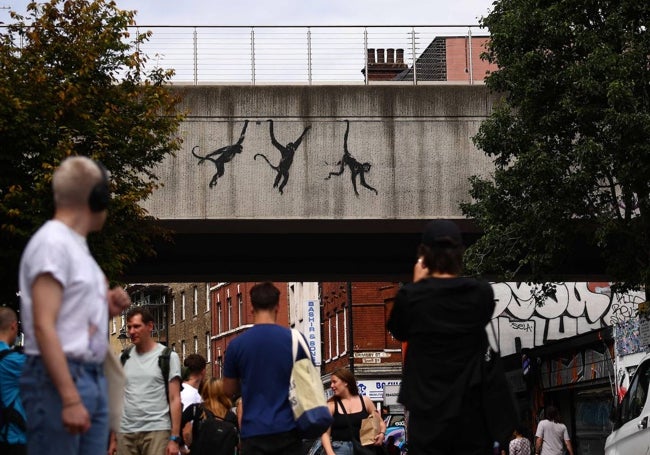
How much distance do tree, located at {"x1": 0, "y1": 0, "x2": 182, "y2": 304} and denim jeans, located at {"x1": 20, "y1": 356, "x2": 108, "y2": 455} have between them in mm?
13043

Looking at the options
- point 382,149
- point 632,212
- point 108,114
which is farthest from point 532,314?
point 108,114

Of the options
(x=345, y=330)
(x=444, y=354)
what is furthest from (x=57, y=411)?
(x=345, y=330)

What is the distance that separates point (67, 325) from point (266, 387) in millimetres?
2916

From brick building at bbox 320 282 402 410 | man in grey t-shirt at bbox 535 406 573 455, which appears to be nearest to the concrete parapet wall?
man in grey t-shirt at bbox 535 406 573 455

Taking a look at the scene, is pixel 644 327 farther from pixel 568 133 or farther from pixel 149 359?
pixel 149 359

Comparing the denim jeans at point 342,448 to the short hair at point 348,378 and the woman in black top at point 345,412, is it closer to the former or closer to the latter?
the woman in black top at point 345,412

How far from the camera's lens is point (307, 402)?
7.75 metres

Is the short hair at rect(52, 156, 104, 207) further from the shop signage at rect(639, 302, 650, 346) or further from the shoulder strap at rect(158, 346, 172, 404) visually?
the shop signage at rect(639, 302, 650, 346)

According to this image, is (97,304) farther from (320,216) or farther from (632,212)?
(320,216)

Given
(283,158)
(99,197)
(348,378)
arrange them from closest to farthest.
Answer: (99,197)
(348,378)
(283,158)

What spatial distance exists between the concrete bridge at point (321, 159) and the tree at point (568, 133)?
472 cm

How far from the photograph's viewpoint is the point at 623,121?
18688mm

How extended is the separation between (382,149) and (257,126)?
2.54 meters

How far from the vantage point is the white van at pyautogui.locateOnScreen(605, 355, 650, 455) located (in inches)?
545
